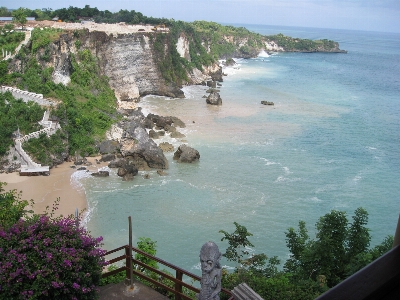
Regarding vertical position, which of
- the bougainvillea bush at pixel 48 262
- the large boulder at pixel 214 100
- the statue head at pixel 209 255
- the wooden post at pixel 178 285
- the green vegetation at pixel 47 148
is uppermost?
the statue head at pixel 209 255

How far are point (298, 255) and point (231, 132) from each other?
18.5 metres

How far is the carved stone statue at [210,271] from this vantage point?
4.20 meters

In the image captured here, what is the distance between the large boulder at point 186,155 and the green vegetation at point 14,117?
7521mm

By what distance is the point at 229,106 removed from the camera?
36.7 meters

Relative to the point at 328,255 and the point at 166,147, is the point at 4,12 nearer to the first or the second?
the point at 166,147

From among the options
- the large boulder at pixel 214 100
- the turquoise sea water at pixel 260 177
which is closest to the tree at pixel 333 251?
the turquoise sea water at pixel 260 177

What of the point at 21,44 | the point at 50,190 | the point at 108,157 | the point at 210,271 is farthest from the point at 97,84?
the point at 210,271

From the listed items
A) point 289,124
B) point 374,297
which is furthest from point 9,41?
point 374,297

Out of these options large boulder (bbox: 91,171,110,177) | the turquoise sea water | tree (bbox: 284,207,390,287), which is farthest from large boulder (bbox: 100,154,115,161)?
tree (bbox: 284,207,390,287)

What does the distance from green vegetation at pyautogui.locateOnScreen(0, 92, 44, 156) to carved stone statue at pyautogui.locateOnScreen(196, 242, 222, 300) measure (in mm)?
19069

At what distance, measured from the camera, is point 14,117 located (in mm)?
22125

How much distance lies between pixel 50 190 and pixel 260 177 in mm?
10132

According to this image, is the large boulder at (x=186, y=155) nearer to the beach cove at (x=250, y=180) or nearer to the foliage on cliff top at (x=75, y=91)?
the beach cove at (x=250, y=180)

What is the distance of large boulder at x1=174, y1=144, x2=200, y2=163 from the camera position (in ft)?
75.1
